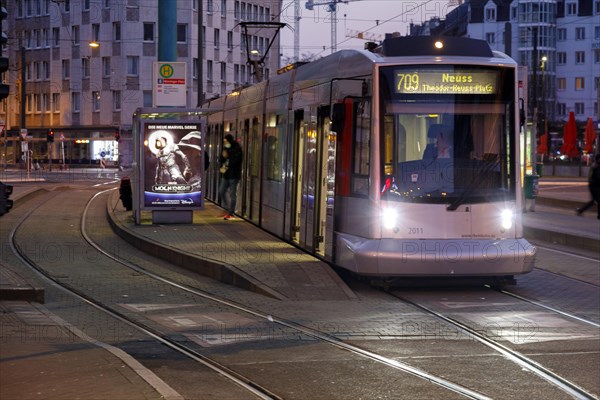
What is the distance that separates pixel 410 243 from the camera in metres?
14.1

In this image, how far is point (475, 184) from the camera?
14.3 m

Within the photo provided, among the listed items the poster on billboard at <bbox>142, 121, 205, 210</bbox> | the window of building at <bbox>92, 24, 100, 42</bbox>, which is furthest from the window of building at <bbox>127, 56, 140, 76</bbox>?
the poster on billboard at <bbox>142, 121, 205, 210</bbox>

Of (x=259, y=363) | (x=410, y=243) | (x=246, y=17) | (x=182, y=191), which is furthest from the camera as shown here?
(x=246, y=17)

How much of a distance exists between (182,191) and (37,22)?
70592 millimetres

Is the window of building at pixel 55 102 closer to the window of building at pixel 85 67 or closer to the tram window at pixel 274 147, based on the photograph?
the window of building at pixel 85 67

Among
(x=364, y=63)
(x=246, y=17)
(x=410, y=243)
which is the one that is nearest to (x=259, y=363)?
(x=410, y=243)

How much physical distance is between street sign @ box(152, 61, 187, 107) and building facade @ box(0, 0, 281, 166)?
51550 mm

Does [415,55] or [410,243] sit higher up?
[415,55]

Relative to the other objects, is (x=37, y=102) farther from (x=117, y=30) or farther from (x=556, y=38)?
A: (x=556, y=38)

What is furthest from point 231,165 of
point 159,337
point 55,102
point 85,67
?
point 55,102

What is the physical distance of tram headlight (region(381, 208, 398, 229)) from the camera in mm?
14156

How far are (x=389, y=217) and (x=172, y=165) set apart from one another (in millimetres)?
9739

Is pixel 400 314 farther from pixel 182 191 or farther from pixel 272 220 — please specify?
pixel 182 191

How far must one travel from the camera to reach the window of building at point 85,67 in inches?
3376
